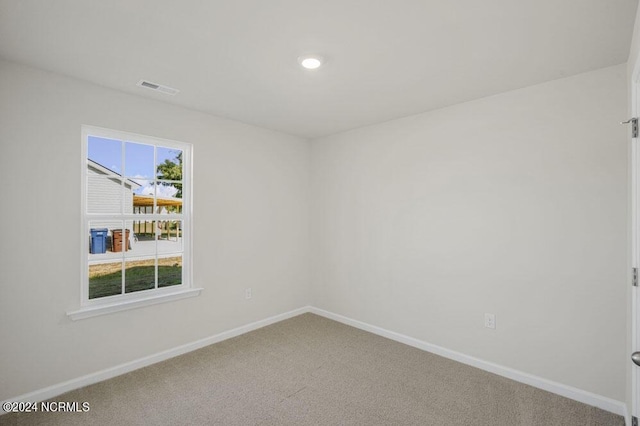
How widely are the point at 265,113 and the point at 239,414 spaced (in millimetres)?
2780

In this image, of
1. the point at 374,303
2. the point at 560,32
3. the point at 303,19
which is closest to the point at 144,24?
the point at 303,19

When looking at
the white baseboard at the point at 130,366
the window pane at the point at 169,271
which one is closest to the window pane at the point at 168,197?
the window pane at the point at 169,271

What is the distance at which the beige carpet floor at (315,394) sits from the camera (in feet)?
7.23

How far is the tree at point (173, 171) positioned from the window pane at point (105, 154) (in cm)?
40

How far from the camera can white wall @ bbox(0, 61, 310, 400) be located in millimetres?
2305

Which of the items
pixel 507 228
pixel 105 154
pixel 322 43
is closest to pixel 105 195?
pixel 105 154

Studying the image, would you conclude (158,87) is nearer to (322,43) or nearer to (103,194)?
(103,194)

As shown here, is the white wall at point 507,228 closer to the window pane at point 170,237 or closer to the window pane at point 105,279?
the window pane at point 170,237

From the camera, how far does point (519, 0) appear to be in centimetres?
159

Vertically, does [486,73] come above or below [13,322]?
above

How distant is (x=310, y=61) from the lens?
7.25 ft

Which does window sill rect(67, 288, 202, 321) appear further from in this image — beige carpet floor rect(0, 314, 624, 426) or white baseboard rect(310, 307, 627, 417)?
white baseboard rect(310, 307, 627, 417)

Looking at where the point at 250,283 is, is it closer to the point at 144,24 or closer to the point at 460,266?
the point at 460,266

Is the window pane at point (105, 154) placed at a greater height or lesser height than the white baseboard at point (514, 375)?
greater
